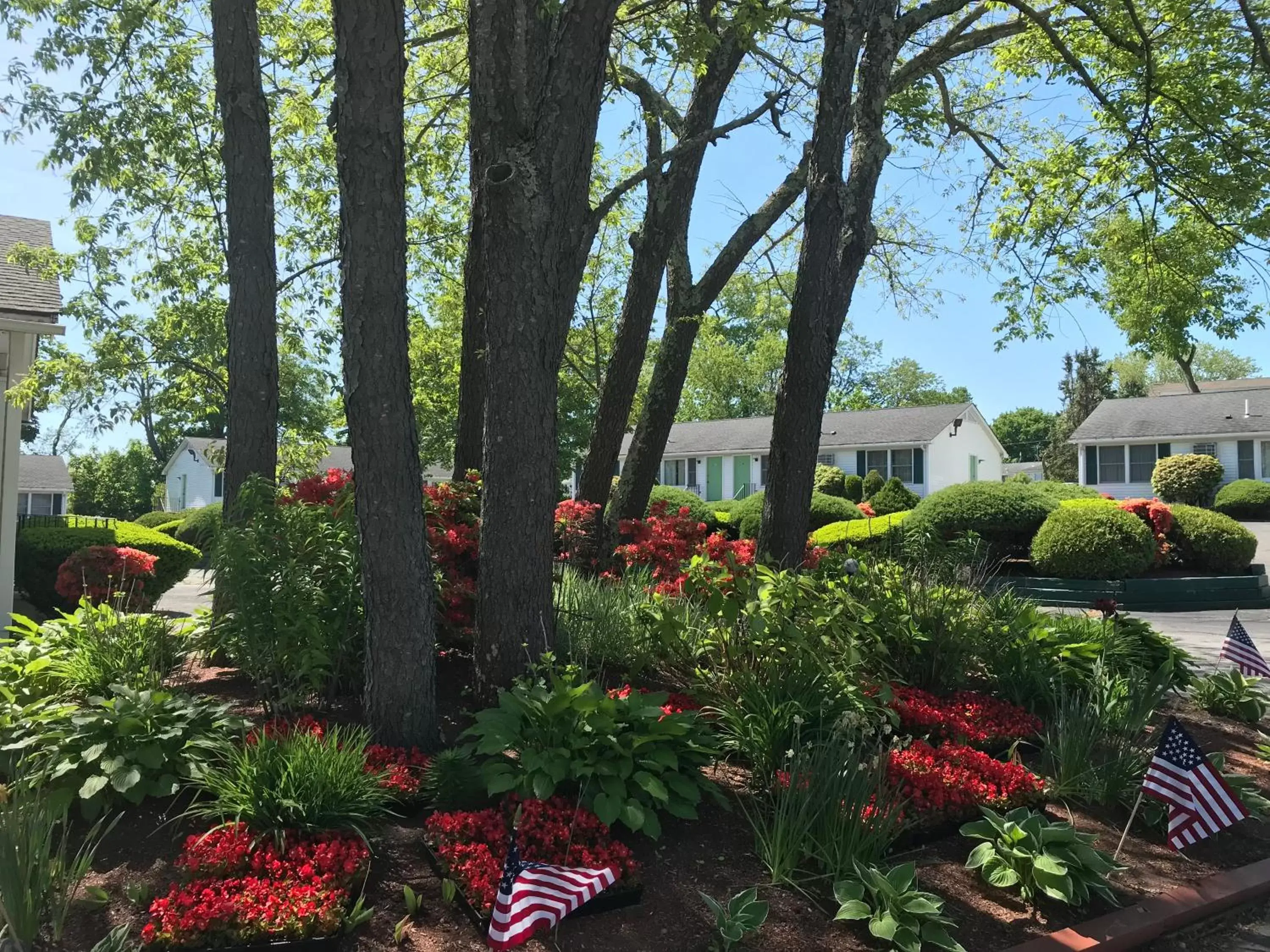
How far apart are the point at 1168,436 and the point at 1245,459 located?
2.69 m

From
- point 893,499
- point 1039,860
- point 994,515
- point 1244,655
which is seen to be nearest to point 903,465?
point 893,499

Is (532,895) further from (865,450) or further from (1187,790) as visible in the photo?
(865,450)

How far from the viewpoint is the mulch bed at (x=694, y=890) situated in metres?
3.12

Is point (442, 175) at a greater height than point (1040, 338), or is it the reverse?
point (442, 175)

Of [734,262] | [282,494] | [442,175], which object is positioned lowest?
[282,494]

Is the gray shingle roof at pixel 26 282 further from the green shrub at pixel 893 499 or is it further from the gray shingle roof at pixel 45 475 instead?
the gray shingle roof at pixel 45 475

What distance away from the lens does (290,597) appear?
4.50 metres

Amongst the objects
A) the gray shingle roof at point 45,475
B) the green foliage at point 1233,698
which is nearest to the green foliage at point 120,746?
the green foliage at point 1233,698

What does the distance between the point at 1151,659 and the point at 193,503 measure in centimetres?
4983

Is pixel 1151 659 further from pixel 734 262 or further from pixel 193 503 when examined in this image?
pixel 193 503

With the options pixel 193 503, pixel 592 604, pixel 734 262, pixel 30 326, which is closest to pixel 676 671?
pixel 592 604

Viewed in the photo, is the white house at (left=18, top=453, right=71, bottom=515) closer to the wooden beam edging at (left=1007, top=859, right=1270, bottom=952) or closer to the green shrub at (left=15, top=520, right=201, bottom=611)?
the green shrub at (left=15, top=520, right=201, bottom=611)

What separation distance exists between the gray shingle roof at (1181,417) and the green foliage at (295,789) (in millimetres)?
36565

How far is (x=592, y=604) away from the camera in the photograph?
6168 mm
